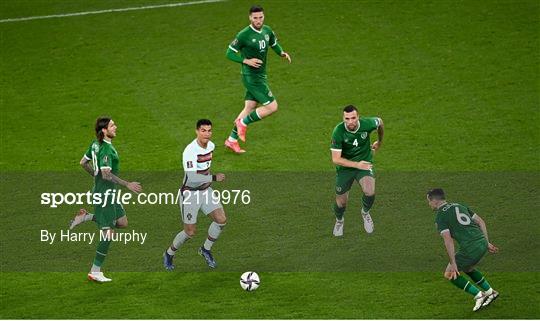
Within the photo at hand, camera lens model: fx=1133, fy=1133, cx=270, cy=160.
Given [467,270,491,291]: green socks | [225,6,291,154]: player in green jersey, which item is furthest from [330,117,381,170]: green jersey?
[225,6,291,154]: player in green jersey

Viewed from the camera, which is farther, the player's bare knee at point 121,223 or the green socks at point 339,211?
the green socks at point 339,211

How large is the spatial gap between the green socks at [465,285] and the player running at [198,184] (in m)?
3.85

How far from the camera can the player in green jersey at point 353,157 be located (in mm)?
18375

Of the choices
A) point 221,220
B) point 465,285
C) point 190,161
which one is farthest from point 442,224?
point 190,161

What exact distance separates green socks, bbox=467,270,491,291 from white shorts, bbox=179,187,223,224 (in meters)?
4.14

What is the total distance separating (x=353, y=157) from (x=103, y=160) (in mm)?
4280

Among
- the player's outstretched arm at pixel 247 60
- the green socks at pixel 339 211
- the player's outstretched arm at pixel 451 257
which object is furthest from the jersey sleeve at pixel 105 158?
the player's outstretched arm at pixel 247 60

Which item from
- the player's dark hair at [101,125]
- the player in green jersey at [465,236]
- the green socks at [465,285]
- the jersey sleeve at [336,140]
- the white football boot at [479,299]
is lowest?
the white football boot at [479,299]

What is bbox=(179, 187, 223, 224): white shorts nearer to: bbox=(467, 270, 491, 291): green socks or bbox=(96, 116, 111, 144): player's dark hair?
bbox=(96, 116, 111, 144): player's dark hair

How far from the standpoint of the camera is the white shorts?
1769cm

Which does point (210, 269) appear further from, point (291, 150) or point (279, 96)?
point (279, 96)

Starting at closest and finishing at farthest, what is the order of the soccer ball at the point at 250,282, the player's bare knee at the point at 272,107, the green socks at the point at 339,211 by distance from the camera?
the soccer ball at the point at 250,282 < the green socks at the point at 339,211 < the player's bare knee at the point at 272,107

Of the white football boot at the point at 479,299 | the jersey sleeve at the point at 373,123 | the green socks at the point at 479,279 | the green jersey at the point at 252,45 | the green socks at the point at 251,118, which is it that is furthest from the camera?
the green socks at the point at 251,118

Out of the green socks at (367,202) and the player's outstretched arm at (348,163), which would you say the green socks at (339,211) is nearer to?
the green socks at (367,202)
